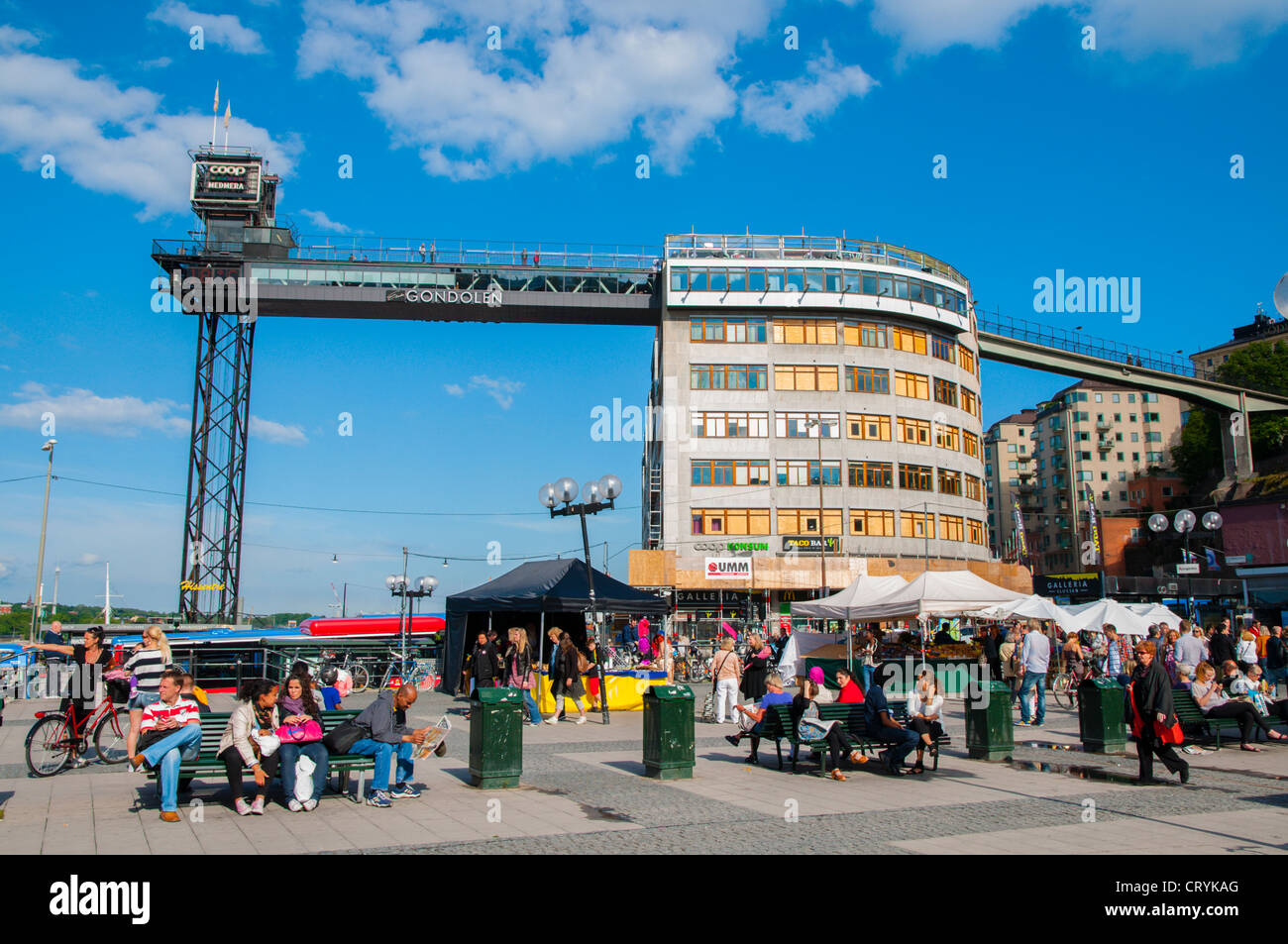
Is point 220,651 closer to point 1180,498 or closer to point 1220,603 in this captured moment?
point 1220,603

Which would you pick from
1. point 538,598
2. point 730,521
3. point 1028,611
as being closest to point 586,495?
point 538,598

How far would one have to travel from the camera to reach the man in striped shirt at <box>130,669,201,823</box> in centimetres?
945

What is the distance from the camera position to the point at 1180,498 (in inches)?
3809

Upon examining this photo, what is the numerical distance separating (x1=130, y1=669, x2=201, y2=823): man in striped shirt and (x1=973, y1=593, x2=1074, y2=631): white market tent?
783 inches

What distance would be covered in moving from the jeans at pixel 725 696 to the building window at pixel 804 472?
3536 centimetres

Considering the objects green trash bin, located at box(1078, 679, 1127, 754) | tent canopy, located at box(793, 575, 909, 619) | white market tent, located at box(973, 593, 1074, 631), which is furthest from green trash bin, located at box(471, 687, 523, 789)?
white market tent, located at box(973, 593, 1074, 631)

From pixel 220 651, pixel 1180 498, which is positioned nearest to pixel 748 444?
pixel 220 651

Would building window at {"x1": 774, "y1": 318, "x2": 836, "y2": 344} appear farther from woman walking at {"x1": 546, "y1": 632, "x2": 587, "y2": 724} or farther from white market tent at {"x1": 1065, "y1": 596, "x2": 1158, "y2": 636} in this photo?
woman walking at {"x1": 546, "y1": 632, "x2": 587, "y2": 724}

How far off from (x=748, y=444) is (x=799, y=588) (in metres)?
8.32

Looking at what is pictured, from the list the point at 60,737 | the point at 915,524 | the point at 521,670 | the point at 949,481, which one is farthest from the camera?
the point at 949,481

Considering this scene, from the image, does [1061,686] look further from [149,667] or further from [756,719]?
[149,667]

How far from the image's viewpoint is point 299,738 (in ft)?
33.0

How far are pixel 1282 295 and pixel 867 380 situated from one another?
48.9 m
